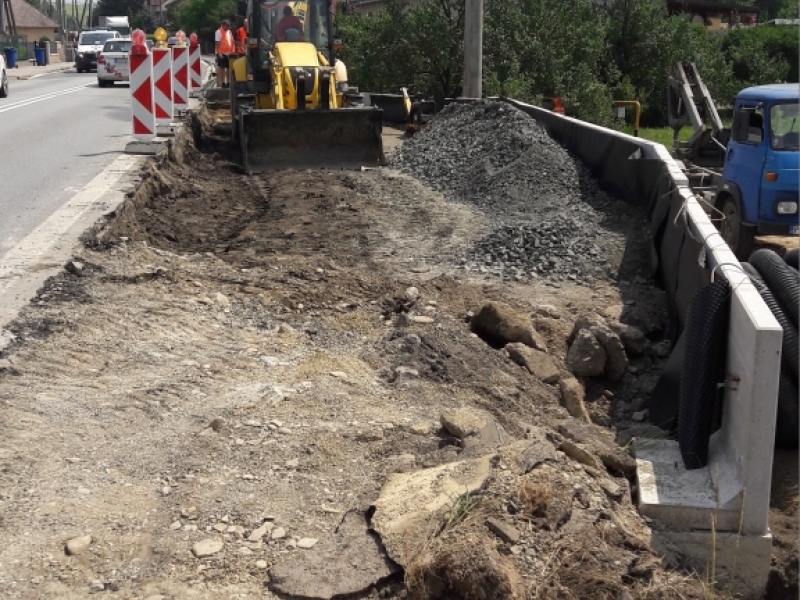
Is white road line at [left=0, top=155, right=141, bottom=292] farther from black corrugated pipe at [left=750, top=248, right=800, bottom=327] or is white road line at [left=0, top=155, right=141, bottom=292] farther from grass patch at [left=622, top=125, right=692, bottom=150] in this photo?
grass patch at [left=622, top=125, right=692, bottom=150]

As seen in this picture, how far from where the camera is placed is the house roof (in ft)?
293

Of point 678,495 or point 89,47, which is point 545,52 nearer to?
point 678,495

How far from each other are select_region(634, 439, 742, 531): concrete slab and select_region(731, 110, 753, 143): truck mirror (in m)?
6.81

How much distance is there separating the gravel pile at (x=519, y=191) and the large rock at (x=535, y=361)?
236 cm

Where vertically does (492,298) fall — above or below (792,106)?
below

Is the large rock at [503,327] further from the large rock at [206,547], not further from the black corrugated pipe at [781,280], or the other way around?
the large rock at [206,547]

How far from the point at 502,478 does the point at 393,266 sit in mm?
5339

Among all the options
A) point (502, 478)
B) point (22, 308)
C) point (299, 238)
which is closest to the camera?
point (502, 478)

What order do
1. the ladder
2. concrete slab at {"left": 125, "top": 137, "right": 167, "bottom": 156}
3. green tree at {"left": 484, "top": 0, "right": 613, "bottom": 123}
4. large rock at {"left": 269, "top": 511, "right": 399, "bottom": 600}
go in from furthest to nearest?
green tree at {"left": 484, "top": 0, "right": 613, "bottom": 123} → the ladder → concrete slab at {"left": 125, "top": 137, "right": 167, "bottom": 156} → large rock at {"left": 269, "top": 511, "right": 399, "bottom": 600}

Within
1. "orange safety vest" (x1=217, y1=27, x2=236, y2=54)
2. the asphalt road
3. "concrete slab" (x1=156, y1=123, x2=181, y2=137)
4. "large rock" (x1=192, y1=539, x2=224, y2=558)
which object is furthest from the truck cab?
"orange safety vest" (x1=217, y1=27, x2=236, y2=54)

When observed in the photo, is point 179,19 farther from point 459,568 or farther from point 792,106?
point 459,568

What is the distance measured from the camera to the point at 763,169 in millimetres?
10883

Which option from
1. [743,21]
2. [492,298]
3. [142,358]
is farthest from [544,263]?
[743,21]

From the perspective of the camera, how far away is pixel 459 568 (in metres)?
3.90
